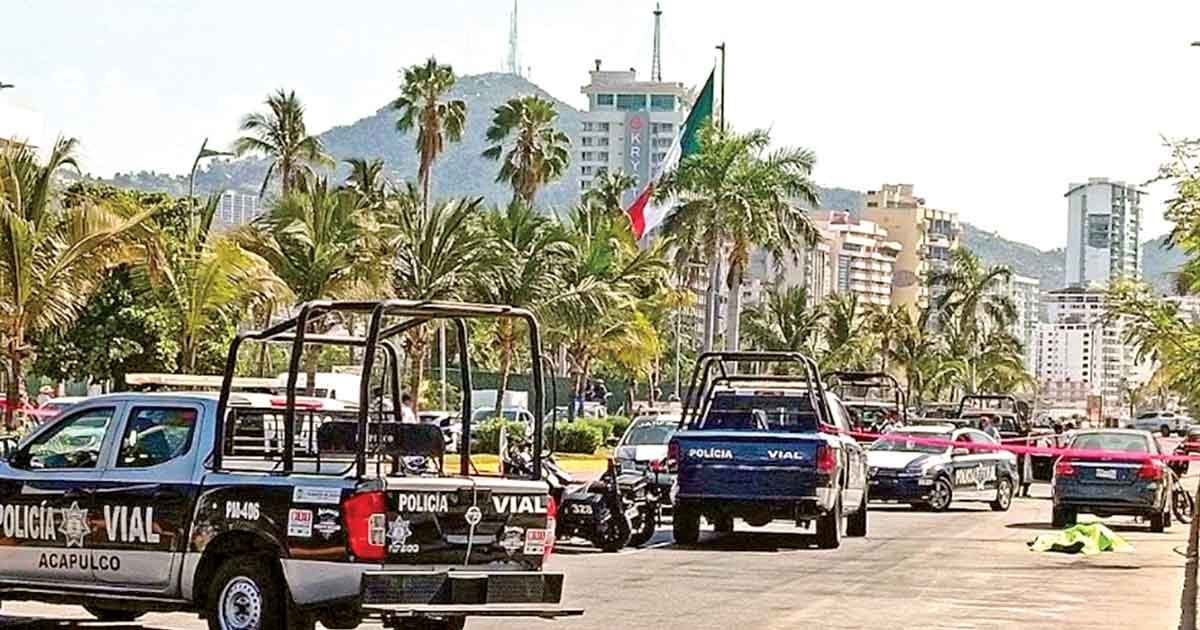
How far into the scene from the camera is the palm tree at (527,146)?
89000mm

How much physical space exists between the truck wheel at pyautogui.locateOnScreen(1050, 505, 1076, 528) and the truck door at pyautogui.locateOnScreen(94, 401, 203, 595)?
20.6 meters

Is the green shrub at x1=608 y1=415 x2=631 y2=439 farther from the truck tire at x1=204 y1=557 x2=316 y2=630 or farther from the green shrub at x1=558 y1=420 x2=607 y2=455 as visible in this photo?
the truck tire at x1=204 y1=557 x2=316 y2=630

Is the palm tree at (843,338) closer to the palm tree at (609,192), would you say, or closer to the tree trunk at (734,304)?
the palm tree at (609,192)

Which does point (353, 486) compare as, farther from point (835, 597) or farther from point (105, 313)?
point (105, 313)

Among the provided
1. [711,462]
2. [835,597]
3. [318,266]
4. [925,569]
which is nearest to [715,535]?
[711,462]

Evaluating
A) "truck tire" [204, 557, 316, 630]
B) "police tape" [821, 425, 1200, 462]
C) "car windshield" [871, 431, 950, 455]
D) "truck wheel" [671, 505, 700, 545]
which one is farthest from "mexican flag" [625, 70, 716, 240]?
"truck tire" [204, 557, 316, 630]

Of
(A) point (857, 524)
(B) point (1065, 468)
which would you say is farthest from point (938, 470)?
(A) point (857, 524)

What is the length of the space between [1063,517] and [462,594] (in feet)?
67.2

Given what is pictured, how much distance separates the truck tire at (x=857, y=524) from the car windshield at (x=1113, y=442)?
5128mm

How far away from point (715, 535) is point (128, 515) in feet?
49.5

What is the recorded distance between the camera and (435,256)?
165 feet

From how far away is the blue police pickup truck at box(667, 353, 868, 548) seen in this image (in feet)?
82.4

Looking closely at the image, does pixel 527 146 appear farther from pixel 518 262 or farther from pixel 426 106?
pixel 518 262

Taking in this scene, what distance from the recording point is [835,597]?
64.1 ft
